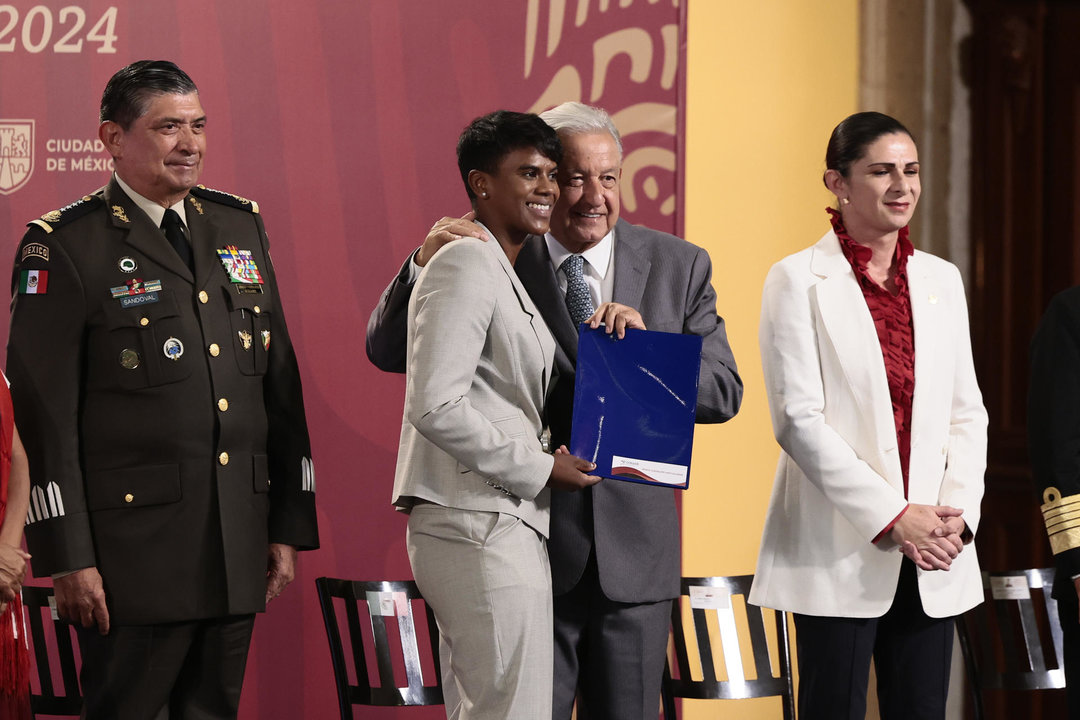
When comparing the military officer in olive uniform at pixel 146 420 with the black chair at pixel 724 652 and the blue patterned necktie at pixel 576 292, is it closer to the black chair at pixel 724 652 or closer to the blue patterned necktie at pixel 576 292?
the blue patterned necktie at pixel 576 292

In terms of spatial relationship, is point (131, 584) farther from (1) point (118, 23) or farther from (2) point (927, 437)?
(1) point (118, 23)

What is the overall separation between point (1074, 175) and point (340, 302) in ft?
7.98

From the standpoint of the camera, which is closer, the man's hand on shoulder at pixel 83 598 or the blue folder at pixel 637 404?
the blue folder at pixel 637 404

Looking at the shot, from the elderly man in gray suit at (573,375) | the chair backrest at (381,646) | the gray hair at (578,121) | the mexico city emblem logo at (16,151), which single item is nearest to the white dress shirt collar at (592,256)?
the elderly man in gray suit at (573,375)

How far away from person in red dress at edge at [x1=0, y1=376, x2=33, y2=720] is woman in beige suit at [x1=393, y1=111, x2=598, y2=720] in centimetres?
72

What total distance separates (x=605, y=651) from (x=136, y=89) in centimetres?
143

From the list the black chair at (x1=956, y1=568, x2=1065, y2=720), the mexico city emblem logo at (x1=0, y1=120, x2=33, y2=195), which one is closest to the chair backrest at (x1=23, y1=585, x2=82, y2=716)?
the mexico city emblem logo at (x1=0, y1=120, x2=33, y2=195)

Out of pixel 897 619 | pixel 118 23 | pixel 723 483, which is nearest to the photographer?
pixel 897 619

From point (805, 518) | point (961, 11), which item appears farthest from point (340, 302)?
point (961, 11)

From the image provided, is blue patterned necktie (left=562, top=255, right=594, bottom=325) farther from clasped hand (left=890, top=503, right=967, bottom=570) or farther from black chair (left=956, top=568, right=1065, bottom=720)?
black chair (left=956, top=568, right=1065, bottom=720)

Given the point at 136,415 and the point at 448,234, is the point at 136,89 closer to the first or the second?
the point at 136,415

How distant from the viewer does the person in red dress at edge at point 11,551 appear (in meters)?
2.17

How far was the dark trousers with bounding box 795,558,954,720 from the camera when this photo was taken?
234 cm

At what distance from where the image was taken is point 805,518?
2.44m
